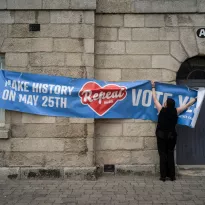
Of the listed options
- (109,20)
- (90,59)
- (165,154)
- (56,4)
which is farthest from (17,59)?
(165,154)

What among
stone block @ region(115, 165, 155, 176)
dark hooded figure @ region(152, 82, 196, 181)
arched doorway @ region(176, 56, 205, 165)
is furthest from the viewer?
arched doorway @ region(176, 56, 205, 165)

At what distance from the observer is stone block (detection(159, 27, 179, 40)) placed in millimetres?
7168

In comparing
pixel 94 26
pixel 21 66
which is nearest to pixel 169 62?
pixel 94 26

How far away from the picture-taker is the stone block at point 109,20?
7172mm

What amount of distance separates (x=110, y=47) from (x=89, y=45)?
1.86 feet

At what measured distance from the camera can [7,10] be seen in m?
6.91

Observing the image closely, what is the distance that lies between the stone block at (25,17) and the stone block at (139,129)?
3.26 meters

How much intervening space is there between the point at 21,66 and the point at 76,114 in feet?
5.49

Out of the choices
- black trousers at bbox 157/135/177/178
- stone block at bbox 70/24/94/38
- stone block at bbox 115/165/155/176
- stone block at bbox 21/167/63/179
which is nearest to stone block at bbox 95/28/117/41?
stone block at bbox 70/24/94/38

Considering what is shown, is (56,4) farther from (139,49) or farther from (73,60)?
(139,49)

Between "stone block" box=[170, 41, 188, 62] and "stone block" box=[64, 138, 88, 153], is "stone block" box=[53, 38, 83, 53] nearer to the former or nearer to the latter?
"stone block" box=[64, 138, 88, 153]

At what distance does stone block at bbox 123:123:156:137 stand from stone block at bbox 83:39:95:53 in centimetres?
190

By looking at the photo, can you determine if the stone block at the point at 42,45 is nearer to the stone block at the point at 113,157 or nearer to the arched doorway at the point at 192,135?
the stone block at the point at 113,157

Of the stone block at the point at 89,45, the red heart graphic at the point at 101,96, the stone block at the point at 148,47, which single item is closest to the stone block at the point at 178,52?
the stone block at the point at 148,47
